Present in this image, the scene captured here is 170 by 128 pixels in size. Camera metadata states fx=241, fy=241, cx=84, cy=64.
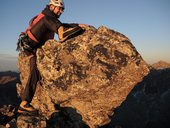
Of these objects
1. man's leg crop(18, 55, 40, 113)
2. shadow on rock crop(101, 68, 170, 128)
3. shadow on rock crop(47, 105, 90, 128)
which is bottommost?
shadow on rock crop(101, 68, 170, 128)

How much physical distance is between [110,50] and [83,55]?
138 centimetres

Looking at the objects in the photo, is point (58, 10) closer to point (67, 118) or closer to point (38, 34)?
point (38, 34)

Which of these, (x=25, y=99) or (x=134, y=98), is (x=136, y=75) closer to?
(x=25, y=99)

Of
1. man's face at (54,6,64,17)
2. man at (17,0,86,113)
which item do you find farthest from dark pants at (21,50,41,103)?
man's face at (54,6,64,17)

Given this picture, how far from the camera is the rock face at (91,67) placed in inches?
460

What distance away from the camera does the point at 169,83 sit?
27.8 meters

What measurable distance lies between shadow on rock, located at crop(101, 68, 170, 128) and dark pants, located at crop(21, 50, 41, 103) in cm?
1095

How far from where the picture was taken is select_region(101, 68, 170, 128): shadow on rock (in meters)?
22.8

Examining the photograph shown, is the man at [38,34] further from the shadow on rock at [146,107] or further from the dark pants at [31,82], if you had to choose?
the shadow on rock at [146,107]

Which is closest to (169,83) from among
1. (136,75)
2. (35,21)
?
(136,75)

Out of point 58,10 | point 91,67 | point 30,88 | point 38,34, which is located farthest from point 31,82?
point 58,10

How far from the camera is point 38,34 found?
11.3m

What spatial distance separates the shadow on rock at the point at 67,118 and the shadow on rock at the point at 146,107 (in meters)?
8.76

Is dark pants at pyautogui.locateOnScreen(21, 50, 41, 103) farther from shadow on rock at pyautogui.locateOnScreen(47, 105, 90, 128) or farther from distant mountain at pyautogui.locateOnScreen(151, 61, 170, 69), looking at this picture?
distant mountain at pyautogui.locateOnScreen(151, 61, 170, 69)
